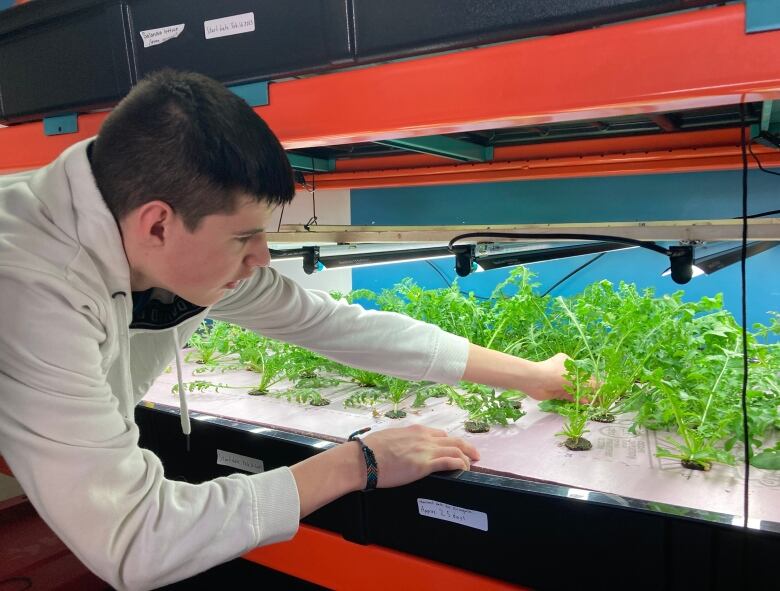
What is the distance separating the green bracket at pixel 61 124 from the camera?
1.62 meters

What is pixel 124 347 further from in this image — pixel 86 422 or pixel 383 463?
pixel 383 463

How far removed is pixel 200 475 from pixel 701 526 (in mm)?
1416

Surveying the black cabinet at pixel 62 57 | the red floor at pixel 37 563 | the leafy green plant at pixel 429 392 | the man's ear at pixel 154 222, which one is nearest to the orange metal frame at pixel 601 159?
the leafy green plant at pixel 429 392

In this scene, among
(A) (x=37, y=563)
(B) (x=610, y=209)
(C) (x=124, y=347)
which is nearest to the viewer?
(C) (x=124, y=347)

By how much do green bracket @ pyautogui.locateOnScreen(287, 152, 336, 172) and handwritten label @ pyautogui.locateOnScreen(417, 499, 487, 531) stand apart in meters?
1.66

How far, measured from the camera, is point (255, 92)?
1.30 meters

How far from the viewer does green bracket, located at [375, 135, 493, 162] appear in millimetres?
1753

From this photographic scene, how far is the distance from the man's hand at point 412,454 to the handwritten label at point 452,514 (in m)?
0.09

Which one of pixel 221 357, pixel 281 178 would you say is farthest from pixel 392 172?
pixel 281 178

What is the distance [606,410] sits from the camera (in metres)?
1.69

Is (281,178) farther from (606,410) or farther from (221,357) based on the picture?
(221,357)

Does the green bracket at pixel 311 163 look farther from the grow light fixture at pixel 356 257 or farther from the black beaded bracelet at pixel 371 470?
the black beaded bracelet at pixel 371 470

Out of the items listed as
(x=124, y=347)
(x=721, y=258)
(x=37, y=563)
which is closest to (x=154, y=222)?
(x=124, y=347)

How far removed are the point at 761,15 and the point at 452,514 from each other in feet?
3.52
